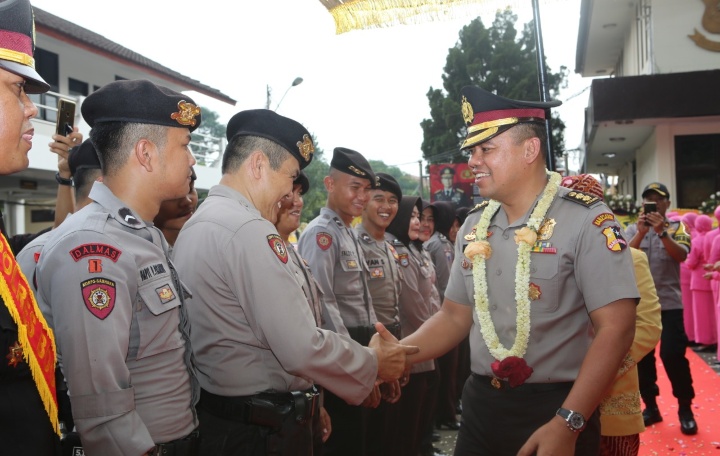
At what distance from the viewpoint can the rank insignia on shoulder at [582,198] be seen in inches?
105

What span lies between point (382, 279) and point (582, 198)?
8.69 feet

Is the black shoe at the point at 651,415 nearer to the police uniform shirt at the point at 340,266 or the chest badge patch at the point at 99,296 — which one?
the police uniform shirt at the point at 340,266

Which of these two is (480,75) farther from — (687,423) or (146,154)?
(146,154)

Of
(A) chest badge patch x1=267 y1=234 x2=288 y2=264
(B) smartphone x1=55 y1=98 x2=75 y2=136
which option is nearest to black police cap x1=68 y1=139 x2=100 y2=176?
(B) smartphone x1=55 y1=98 x2=75 y2=136

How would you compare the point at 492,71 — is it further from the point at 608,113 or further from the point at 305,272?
the point at 305,272

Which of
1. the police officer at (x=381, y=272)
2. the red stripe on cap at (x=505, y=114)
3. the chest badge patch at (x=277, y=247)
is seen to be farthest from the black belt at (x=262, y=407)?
the police officer at (x=381, y=272)

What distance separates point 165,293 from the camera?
2.15 m

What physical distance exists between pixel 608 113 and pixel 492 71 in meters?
25.0

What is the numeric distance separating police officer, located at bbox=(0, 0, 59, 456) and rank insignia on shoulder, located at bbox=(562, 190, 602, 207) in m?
2.02

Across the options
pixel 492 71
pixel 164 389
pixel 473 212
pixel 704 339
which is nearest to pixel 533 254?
pixel 473 212

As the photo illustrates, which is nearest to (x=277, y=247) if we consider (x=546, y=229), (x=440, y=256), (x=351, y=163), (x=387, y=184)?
(x=546, y=229)

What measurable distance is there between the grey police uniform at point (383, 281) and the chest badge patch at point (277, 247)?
264 centimetres

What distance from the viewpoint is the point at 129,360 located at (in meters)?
2.08

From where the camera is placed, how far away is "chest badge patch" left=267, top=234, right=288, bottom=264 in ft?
8.02
